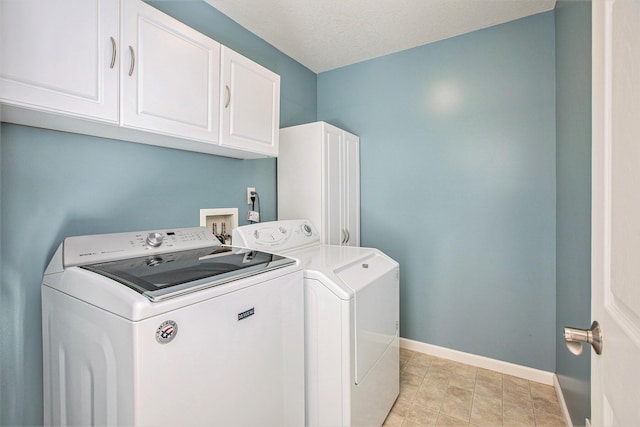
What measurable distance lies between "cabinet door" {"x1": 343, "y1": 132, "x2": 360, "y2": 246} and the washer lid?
1.29 metres

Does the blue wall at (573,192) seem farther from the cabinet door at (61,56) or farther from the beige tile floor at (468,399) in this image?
the cabinet door at (61,56)

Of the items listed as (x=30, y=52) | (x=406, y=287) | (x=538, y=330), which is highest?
(x=30, y=52)

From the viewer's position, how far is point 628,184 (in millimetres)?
482

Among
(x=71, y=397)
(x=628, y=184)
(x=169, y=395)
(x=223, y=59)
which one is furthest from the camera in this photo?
(x=223, y=59)

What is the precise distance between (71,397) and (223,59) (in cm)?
165

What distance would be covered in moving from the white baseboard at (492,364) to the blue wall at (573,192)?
0.15m

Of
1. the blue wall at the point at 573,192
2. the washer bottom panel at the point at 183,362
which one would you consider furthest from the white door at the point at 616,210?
the washer bottom panel at the point at 183,362

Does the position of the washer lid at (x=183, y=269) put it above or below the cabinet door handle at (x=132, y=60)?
below

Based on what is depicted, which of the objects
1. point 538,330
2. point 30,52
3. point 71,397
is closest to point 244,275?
point 71,397

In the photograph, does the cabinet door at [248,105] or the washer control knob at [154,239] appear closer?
the washer control knob at [154,239]

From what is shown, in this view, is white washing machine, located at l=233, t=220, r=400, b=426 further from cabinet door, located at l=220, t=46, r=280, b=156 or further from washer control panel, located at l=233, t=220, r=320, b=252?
cabinet door, located at l=220, t=46, r=280, b=156

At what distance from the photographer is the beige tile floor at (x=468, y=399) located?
1.72 metres

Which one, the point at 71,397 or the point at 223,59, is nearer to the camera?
the point at 71,397

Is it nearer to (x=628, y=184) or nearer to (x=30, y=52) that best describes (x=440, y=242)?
(x=628, y=184)
